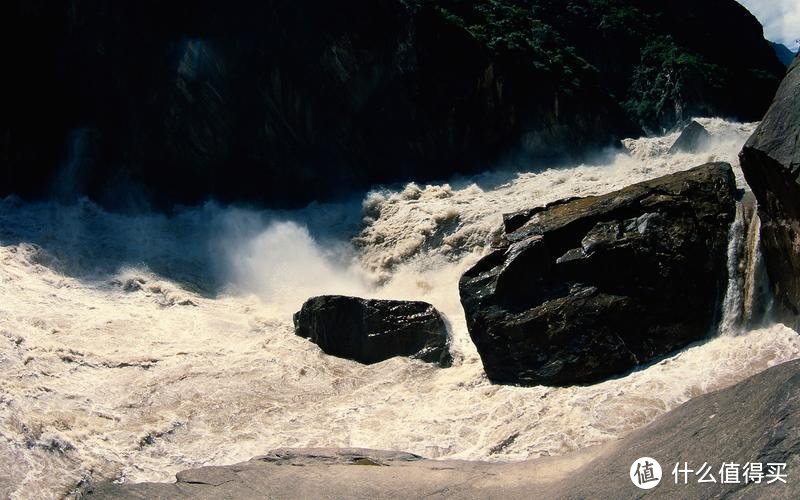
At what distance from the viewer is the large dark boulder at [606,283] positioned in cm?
1387

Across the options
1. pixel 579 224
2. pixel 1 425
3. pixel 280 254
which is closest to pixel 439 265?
pixel 280 254

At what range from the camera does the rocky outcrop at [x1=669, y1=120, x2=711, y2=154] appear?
78.3 ft

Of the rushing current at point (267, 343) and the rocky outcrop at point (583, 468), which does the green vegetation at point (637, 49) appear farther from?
the rocky outcrop at point (583, 468)

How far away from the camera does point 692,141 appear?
24188mm

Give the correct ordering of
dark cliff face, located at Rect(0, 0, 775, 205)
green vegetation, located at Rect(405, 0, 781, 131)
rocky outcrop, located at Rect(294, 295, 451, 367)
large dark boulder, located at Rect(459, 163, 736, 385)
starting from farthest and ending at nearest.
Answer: green vegetation, located at Rect(405, 0, 781, 131) < dark cliff face, located at Rect(0, 0, 775, 205) < rocky outcrop, located at Rect(294, 295, 451, 367) < large dark boulder, located at Rect(459, 163, 736, 385)

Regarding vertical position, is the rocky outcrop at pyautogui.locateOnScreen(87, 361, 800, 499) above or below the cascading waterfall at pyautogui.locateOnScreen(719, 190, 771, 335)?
below

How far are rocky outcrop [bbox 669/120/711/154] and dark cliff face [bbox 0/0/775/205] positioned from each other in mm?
3259

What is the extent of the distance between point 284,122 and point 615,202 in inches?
573

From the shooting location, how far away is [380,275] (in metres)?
22.4

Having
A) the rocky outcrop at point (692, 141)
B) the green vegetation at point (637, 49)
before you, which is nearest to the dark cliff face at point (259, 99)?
the green vegetation at point (637, 49)

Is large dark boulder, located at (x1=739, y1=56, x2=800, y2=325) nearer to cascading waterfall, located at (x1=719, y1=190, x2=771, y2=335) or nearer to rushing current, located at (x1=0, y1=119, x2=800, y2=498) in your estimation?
cascading waterfall, located at (x1=719, y1=190, x2=771, y2=335)

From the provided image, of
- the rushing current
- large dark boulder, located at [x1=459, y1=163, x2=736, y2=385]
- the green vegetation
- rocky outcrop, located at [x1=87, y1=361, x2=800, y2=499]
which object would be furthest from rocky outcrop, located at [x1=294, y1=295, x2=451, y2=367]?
the green vegetation

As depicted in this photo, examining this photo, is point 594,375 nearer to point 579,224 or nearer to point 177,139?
point 579,224

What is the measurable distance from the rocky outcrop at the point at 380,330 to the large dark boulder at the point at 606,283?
5.28ft
